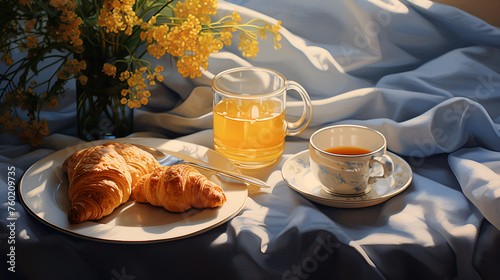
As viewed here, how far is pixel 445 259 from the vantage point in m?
0.84

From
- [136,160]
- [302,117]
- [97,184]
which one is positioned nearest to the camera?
[97,184]

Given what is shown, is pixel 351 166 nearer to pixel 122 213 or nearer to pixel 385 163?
pixel 385 163

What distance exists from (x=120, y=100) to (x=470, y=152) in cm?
78

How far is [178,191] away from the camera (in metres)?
0.90

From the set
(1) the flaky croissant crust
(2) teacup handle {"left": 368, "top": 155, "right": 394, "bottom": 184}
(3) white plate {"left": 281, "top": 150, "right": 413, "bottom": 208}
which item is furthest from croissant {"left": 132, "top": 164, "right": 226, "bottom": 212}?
(2) teacup handle {"left": 368, "top": 155, "right": 394, "bottom": 184}

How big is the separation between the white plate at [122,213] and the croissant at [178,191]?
0.01m

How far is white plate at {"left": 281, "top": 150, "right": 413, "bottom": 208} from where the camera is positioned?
36.8 inches

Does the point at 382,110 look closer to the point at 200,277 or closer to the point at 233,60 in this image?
the point at 233,60

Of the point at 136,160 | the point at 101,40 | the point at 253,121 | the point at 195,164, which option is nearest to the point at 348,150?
the point at 253,121

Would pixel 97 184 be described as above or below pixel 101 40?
below

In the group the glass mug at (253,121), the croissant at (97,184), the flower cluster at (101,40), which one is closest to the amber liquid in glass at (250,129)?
the glass mug at (253,121)

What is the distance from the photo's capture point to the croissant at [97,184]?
86 centimetres

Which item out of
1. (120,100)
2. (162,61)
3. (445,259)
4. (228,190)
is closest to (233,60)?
(162,61)

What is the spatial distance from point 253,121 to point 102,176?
13.2 inches
